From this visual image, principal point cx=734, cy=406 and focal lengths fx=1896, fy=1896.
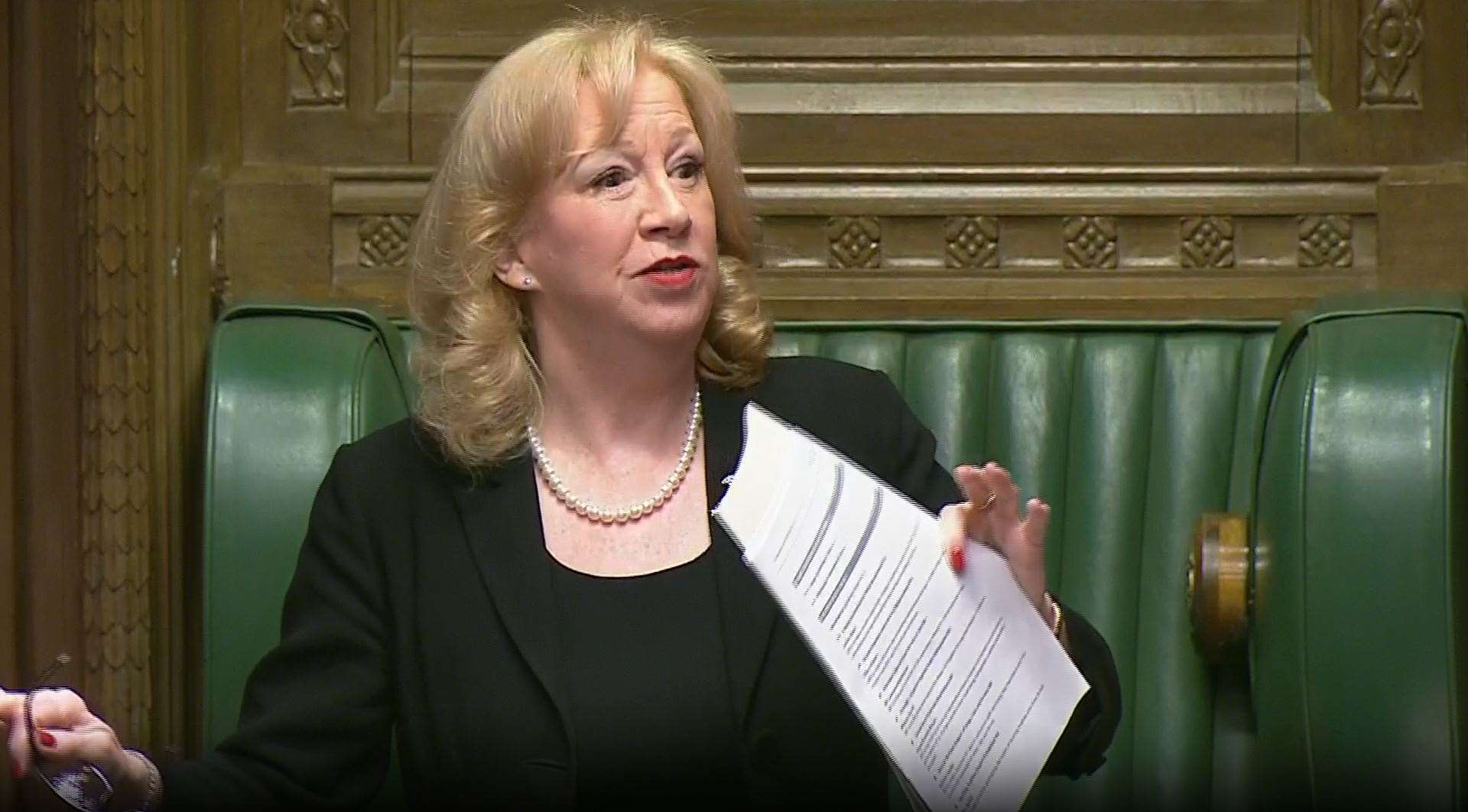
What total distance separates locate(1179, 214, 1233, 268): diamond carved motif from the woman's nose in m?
0.88

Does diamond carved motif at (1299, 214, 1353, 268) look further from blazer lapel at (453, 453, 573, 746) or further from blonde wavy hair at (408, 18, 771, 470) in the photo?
blazer lapel at (453, 453, 573, 746)

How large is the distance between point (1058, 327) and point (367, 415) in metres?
0.89

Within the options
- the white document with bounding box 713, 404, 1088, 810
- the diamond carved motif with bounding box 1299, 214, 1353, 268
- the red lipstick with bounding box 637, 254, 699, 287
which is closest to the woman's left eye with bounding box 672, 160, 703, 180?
the red lipstick with bounding box 637, 254, 699, 287

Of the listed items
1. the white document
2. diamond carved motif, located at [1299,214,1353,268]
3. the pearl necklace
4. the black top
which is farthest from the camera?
diamond carved motif, located at [1299,214,1353,268]

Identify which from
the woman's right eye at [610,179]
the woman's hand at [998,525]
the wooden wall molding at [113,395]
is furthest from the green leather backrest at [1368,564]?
the wooden wall molding at [113,395]

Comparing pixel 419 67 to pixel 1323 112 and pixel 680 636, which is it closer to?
pixel 680 636

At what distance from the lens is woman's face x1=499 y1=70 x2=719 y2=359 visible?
2002mm

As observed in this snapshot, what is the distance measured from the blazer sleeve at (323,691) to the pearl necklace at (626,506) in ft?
0.66

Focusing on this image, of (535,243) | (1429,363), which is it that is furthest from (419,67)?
(1429,363)

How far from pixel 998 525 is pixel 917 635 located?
0.47 feet

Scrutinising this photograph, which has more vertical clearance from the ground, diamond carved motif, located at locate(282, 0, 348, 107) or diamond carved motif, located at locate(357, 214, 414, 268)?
diamond carved motif, located at locate(282, 0, 348, 107)

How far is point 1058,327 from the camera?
8.08ft

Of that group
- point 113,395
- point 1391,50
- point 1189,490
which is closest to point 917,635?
point 1189,490

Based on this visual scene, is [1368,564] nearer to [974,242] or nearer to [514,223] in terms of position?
[974,242]
